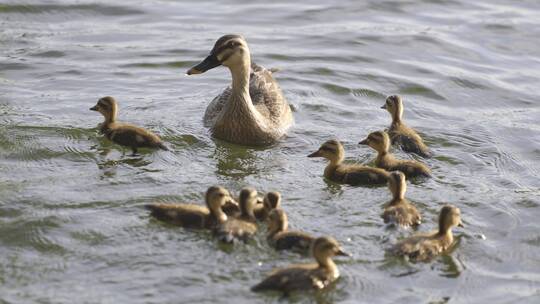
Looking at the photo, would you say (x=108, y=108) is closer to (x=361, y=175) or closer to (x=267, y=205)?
(x=361, y=175)

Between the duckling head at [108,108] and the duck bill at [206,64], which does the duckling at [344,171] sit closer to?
the duck bill at [206,64]

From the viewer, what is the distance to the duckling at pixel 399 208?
8.46m

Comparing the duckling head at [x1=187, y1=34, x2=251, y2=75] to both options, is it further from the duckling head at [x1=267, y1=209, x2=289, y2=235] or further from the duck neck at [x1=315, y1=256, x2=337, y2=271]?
the duck neck at [x1=315, y1=256, x2=337, y2=271]

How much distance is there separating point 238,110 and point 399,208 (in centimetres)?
306

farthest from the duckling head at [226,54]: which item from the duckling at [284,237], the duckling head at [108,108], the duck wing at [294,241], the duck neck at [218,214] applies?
the duck wing at [294,241]

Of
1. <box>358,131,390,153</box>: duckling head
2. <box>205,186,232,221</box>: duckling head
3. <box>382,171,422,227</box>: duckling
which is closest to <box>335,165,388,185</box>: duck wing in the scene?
<box>358,131,390,153</box>: duckling head

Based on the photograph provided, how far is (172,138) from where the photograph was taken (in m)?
10.7

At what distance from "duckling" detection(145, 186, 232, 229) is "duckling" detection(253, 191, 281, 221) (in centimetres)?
31

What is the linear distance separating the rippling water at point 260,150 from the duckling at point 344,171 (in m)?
0.13

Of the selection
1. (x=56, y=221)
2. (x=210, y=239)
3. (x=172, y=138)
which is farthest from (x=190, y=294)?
(x=172, y=138)

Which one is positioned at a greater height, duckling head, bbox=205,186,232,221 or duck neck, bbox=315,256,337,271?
duckling head, bbox=205,186,232,221

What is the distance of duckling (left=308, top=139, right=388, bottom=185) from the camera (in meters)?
9.50

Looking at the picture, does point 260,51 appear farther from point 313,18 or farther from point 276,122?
point 276,122

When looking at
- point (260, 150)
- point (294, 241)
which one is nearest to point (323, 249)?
point (294, 241)
